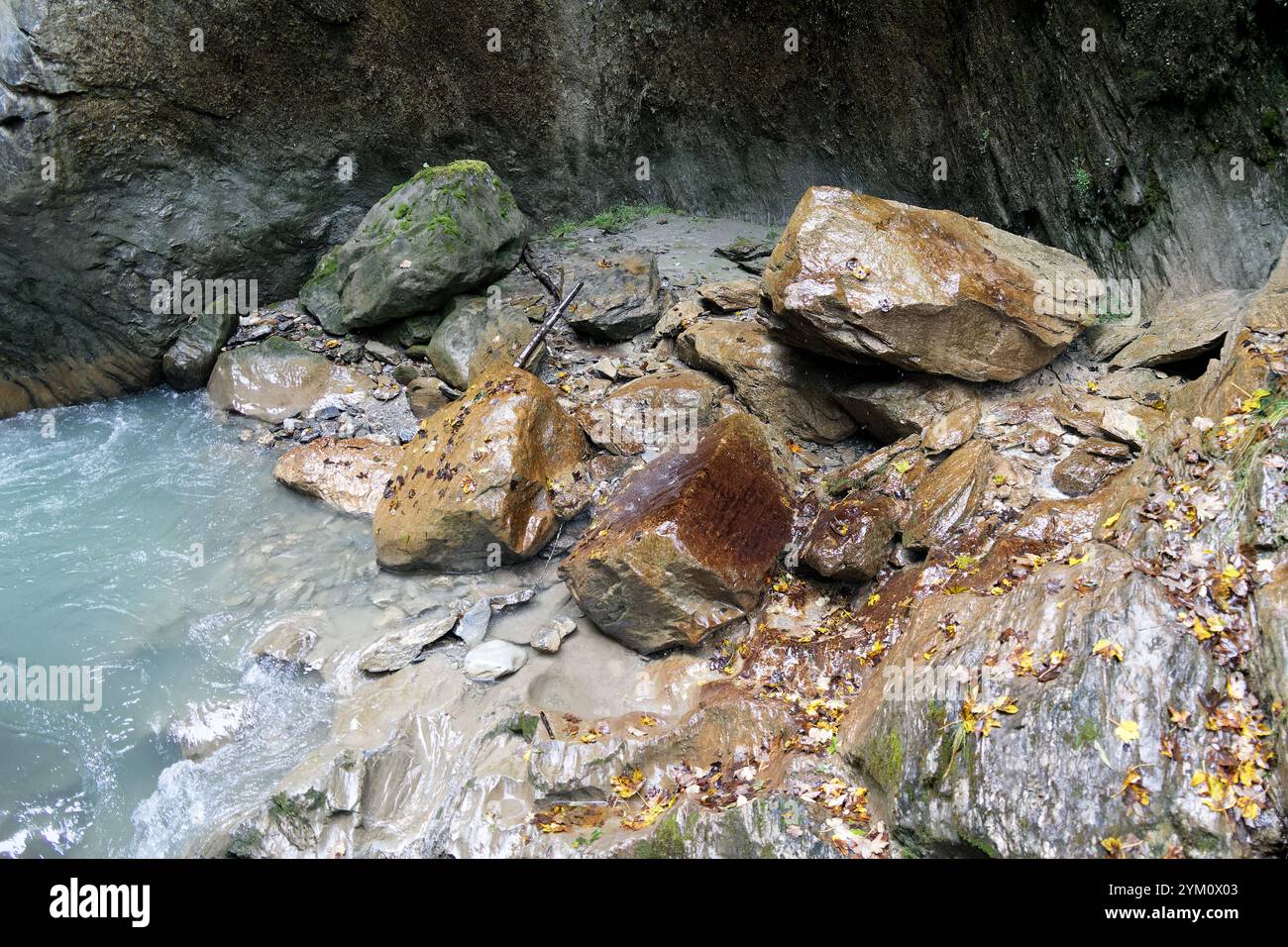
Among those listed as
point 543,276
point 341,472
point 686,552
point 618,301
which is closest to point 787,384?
point 618,301

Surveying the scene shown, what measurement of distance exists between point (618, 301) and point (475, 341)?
5.47 ft

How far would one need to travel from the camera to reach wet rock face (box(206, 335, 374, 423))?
31.0 feet

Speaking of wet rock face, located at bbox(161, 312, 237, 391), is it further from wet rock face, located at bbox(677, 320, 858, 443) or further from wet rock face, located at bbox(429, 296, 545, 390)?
wet rock face, located at bbox(677, 320, 858, 443)

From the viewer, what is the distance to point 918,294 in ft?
22.6

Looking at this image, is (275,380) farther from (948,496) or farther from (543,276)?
(948,496)

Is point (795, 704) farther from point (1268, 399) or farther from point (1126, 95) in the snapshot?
point (1126, 95)

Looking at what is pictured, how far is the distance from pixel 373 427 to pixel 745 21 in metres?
6.63

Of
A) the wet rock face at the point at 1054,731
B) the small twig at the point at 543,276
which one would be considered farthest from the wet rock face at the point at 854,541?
the small twig at the point at 543,276

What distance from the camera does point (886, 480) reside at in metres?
6.86

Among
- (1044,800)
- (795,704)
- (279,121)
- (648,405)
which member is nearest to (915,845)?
(1044,800)

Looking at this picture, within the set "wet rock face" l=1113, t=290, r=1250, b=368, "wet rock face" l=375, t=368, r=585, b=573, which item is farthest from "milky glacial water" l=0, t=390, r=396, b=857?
"wet rock face" l=1113, t=290, r=1250, b=368

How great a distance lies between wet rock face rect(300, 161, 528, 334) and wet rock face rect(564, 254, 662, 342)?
1044 millimetres

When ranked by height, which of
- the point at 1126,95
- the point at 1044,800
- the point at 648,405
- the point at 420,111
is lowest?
the point at 1044,800

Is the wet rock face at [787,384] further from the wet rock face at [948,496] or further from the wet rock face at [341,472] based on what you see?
the wet rock face at [341,472]
